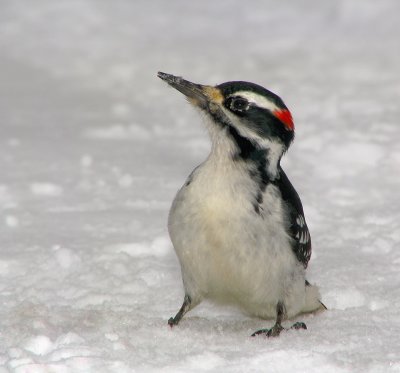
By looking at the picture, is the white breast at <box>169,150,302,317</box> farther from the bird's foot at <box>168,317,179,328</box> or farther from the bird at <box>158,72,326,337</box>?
the bird's foot at <box>168,317,179,328</box>

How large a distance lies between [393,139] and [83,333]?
4.00m

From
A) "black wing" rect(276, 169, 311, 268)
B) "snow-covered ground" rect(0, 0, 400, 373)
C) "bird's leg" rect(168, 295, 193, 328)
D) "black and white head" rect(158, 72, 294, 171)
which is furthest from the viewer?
"bird's leg" rect(168, 295, 193, 328)

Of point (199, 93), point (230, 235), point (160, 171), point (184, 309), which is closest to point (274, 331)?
point (184, 309)

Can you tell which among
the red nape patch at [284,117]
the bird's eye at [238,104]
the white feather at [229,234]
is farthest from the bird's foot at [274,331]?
the bird's eye at [238,104]

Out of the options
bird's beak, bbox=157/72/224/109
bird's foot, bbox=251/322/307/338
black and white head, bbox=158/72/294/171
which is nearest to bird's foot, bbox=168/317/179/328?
bird's foot, bbox=251/322/307/338

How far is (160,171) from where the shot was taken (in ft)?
25.9

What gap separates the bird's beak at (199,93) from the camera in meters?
5.26

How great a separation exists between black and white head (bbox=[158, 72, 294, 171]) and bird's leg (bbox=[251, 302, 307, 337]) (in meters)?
0.77

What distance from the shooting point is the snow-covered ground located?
506 cm

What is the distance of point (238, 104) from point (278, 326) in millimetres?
1144

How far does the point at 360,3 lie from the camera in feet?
37.2

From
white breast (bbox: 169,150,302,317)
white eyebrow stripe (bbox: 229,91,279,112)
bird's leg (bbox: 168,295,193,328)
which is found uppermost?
white eyebrow stripe (bbox: 229,91,279,112)

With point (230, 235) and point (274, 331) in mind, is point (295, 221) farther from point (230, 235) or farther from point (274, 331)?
point (274, 331)

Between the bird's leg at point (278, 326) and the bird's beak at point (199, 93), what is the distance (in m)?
1.08
